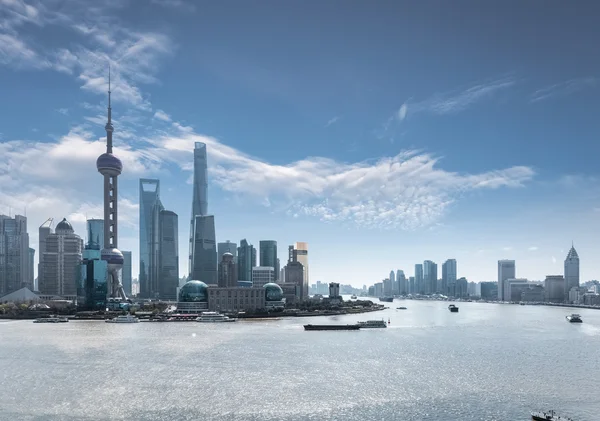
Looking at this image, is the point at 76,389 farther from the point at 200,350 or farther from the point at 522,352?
the point at 522,352

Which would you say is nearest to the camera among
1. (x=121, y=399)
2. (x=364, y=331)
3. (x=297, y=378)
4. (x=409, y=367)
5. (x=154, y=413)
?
(x=154, y=413)

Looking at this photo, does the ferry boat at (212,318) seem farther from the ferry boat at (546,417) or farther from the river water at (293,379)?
the ferry boat at (546,417)

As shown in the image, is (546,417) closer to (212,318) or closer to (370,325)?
(370,325)

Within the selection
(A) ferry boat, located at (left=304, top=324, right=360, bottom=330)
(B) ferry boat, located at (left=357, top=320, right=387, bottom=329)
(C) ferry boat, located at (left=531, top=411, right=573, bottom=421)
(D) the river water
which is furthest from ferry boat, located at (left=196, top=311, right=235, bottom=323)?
(C) ferry boat, located at (left=531, top=411, right=573, bottom=421)

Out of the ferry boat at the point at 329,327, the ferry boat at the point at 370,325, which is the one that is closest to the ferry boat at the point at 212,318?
the ferry boat at the point at 329,327

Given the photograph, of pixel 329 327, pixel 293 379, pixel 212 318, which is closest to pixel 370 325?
pixel 329 327

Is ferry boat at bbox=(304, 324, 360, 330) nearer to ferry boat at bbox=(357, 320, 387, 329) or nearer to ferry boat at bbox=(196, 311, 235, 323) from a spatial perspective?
ferry boat at bbox=(357, 320, 387, 329)

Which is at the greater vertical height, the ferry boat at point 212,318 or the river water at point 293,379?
the river water at point 293,379

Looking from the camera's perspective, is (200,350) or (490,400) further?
(200,350)

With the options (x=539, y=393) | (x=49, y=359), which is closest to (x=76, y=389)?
(x=49, y=359)
